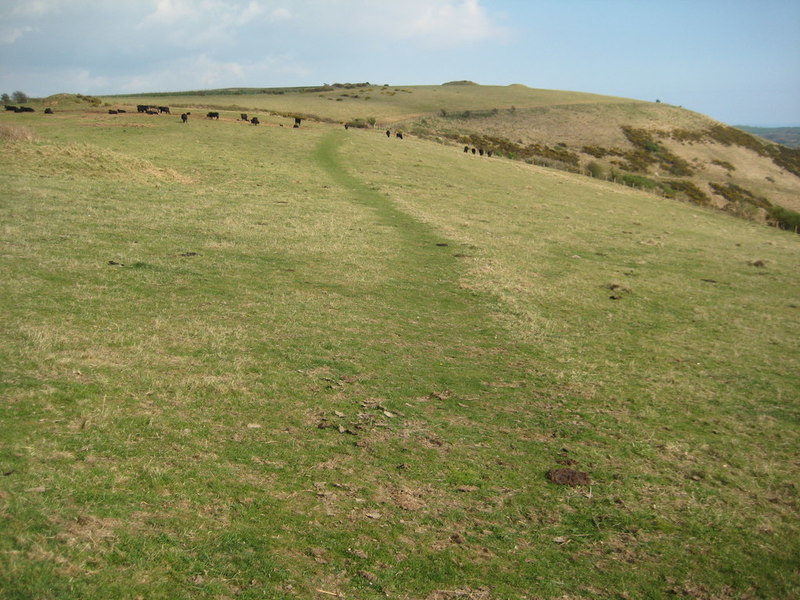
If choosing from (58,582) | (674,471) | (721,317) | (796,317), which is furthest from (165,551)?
(796,317)

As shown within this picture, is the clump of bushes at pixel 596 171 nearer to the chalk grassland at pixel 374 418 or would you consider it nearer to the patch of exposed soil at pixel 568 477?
the chalk grassland at pixel 374 418

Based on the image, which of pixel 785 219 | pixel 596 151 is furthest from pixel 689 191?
pixel 596 151

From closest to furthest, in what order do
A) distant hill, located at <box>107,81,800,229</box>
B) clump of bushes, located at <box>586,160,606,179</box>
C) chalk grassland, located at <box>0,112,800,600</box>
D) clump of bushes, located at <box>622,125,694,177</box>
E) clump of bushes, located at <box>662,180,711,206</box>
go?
chalk grassland, located at <box>0,112,800,600</box>
clump of bushes, located at <box>662,180,711,206</box>
clump of bushes, located at <box>586,160,606,179</box>
distant hill, located at <box>107,81,800,229</box>
clump of bushes, located at <box>622,125,694,177</box>

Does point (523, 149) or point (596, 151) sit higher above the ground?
point (596, 151)

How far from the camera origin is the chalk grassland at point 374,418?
456 centimetres

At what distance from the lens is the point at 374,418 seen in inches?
277

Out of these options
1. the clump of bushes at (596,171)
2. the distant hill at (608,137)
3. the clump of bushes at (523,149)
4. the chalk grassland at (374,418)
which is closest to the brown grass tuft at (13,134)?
the chalk grassland at (374,418)

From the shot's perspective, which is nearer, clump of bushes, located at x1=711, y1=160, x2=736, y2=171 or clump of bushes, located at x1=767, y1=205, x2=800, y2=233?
clump of bushes, located at x1=767, y1=205, x2=800, y2=233

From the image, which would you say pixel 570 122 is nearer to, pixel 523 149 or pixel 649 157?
pixel 649 157

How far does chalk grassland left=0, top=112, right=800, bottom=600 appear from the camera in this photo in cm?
456

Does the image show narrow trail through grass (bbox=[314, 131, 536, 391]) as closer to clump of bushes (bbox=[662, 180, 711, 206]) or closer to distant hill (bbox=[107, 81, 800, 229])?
distant hill (bbox=[107, 81, 800, 229])

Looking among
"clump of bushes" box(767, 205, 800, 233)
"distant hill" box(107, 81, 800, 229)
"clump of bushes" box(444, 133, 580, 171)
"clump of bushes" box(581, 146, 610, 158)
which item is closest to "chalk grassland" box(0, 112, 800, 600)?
"clump of bushes" box(767, 205, 800, 233)

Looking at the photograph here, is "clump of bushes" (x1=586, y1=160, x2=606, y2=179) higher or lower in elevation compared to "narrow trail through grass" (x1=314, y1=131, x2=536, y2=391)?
higher

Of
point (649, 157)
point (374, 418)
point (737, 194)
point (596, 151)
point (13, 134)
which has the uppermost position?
point (596, 151)
